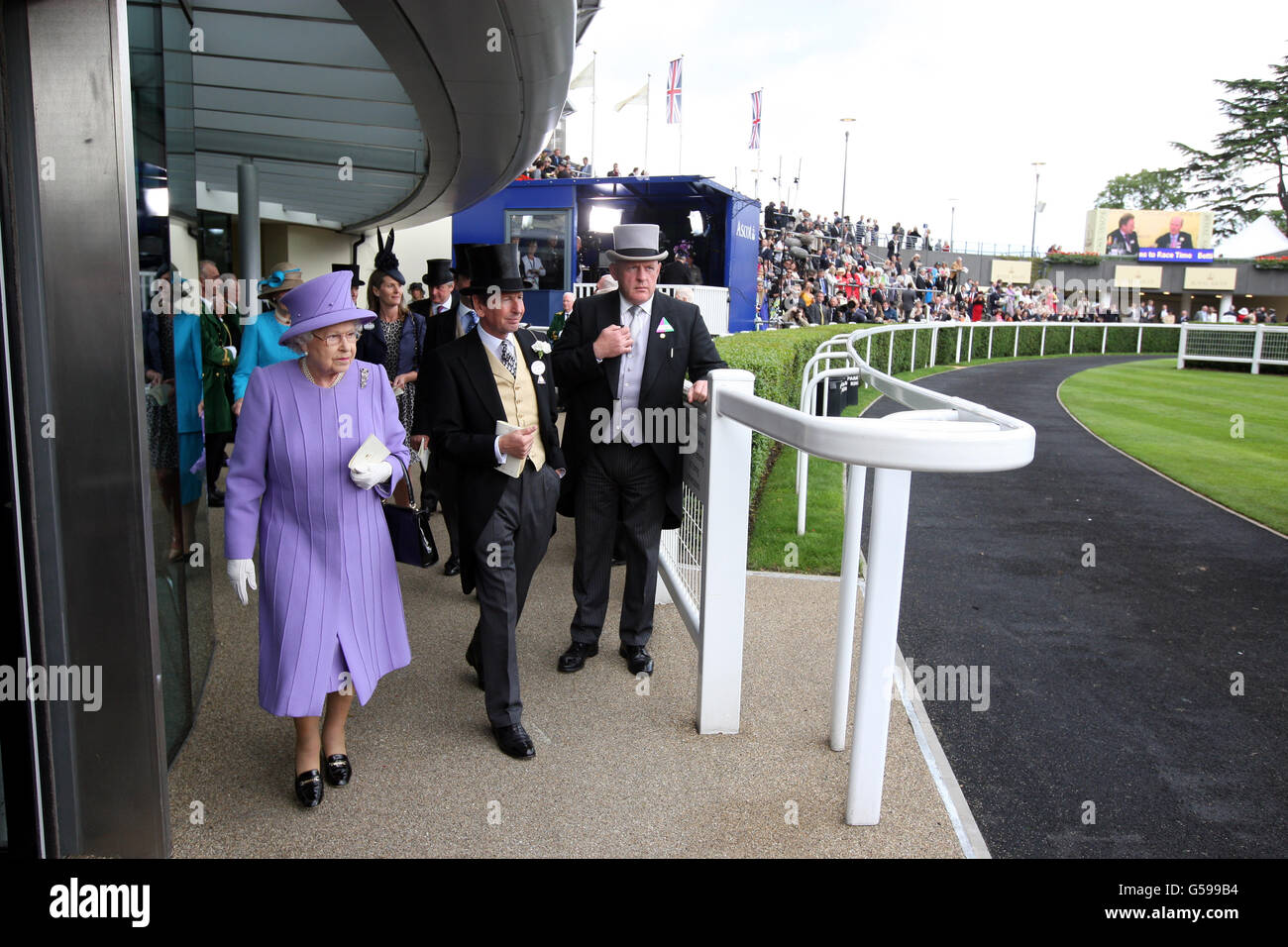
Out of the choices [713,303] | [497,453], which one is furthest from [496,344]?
[713,303]

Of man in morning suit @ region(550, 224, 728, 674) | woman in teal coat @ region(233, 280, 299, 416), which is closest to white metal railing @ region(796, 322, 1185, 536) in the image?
man in morning suit @ region(550, 224, 728, 674)

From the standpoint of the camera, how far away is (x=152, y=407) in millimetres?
3816

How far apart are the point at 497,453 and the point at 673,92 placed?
1109 inches

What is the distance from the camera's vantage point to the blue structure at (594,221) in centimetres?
1961

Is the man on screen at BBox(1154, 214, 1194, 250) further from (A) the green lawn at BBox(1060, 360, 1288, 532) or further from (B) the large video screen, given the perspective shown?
(A) the green lawn at BBox(1060, 360, 1288, 532)

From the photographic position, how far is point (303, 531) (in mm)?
3533

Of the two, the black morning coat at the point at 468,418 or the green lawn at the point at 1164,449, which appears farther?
the green lawn at the point at 1164,449

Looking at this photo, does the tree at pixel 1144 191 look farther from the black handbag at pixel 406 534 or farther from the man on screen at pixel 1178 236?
the black handbag at pixel 406 534

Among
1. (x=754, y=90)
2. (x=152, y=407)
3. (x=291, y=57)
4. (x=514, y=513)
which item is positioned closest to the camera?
(x=152, y=407)

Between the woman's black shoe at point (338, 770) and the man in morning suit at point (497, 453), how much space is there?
0.58 m

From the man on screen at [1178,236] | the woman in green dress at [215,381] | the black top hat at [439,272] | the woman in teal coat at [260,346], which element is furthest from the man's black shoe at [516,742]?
the man on screen at [1178,236]
